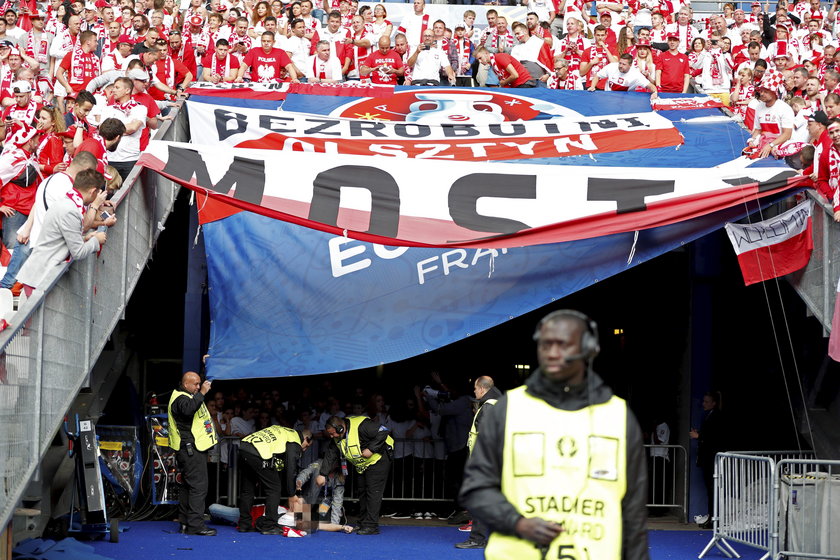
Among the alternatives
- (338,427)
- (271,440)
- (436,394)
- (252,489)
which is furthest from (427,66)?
(252,489)

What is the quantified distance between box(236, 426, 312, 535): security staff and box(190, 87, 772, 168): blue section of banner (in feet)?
14.3

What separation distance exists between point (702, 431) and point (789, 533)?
4.29 m

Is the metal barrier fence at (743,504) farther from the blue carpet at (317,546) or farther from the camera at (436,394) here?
the camera at (436,394)

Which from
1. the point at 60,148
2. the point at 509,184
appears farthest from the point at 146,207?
the point at 509,184

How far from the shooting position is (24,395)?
859cm

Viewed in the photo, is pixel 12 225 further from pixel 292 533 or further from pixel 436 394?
pixel 436 394

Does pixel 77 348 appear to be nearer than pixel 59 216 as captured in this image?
No

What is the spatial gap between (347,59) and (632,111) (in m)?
5.86

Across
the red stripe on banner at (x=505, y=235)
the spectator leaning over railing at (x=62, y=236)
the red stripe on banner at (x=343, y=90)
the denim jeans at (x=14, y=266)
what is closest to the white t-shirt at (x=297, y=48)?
the red stripe on banner at (x=343, y=90)

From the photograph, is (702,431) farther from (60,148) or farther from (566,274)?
(60,148)

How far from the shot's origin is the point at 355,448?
47.6 feet

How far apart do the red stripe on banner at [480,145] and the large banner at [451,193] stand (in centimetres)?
159

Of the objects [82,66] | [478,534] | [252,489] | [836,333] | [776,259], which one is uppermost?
[82,66]

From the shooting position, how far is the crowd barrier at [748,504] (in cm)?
1194
